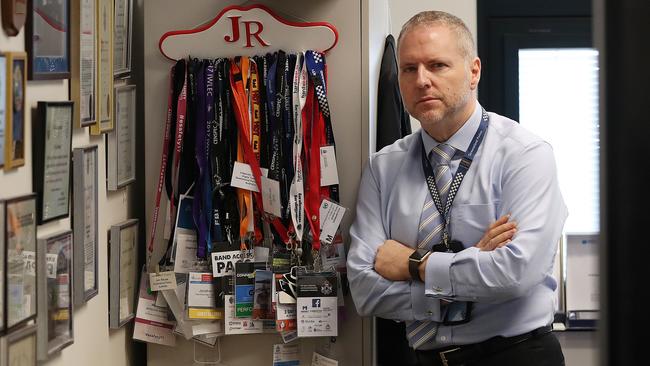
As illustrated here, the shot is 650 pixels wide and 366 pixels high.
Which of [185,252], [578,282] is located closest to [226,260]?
[185,252]

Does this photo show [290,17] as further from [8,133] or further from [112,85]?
[8,133]

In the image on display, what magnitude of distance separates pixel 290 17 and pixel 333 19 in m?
0.14

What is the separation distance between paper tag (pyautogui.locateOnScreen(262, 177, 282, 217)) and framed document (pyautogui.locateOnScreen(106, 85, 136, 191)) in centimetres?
42

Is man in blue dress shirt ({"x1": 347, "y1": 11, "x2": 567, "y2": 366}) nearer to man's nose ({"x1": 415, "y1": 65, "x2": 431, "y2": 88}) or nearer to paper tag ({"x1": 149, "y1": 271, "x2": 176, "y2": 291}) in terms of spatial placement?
man's nose ({"x1": 415, "y1": 65, "x2": 431, "y2": 88})

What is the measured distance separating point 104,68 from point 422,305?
1086mm

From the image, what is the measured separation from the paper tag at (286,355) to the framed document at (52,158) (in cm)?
95

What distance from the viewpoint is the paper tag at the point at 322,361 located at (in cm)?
270

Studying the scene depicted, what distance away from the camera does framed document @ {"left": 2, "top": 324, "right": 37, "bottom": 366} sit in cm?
169

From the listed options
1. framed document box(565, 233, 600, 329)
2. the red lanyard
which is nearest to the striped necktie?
the red lanyard

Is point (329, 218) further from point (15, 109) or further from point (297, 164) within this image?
point (15, 109)

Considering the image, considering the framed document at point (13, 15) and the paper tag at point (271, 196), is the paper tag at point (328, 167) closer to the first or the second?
the paper tag at point (271, 196)

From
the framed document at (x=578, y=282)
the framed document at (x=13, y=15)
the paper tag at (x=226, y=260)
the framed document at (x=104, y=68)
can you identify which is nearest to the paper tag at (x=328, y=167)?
the paper tag at (x=226, y=260)

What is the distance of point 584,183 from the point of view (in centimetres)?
462

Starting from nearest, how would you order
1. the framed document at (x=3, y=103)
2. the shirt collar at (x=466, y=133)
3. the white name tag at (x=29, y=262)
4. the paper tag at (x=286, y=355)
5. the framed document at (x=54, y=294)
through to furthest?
the framed document at (x=3, y=103), the white name tag at (x=29, y=262), the framed document at (x=54, y=294), the shirt collar at (x=466, y=133), the paper tag at (x=286, y=355)
